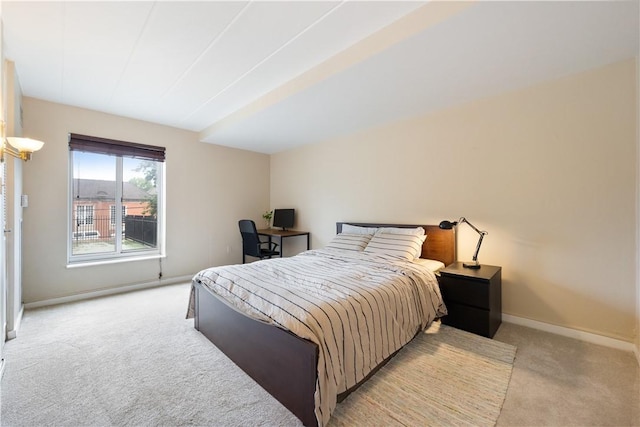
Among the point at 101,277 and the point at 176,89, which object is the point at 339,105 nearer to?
the point at 176,89

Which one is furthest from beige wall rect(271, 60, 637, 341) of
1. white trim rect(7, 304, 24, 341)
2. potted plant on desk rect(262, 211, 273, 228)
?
white trim rect(7, 304, 24, 341)

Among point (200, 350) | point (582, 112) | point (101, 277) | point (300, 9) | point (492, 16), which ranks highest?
point (300, 9)

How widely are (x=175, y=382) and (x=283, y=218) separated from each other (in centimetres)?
329

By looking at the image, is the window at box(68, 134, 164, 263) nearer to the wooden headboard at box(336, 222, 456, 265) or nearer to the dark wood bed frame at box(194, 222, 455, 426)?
the dark wood bed frame at box(194, 222, 455, 426)

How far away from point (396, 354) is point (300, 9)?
8.56ft

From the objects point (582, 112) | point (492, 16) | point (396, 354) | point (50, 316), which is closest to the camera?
point (492, 16)

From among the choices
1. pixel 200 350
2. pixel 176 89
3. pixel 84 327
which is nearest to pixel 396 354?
pixel 200 350

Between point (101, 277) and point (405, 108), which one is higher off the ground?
point (405, 108)

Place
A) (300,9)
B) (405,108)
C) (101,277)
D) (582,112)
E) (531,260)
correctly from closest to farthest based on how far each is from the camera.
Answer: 1. (300,9)
2. (582,112)
3. (531,260)
4. (405,108)
5. (101,277)

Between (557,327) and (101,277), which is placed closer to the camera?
(557,327)

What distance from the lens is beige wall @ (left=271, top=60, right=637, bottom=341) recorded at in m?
2.16

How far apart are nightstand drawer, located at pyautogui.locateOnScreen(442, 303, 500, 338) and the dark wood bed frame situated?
1.02 metres

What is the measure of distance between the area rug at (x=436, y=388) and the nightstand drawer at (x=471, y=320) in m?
0.11

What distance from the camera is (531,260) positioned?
2553 mm
